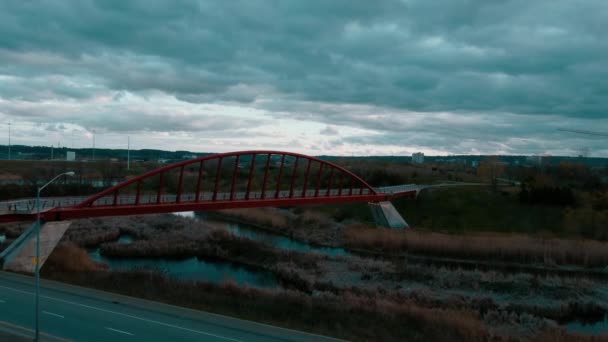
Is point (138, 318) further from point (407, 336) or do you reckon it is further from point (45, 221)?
point (45, 221)

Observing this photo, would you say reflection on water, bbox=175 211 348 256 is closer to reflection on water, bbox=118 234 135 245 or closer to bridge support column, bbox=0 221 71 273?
reflection on water, bbox=118 234 135 245

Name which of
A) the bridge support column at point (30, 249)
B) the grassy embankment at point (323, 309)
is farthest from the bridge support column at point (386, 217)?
the bridge support column at point (30, 249)

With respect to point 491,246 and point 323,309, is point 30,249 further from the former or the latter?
point 491,246

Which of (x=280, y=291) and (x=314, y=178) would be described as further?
(x=314, y=178)

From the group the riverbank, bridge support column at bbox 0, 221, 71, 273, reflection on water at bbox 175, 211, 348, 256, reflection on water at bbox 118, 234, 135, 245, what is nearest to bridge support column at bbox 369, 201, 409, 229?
reflection on water at bbox 175, 211, 348, 256

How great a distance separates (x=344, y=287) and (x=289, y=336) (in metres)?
13.4

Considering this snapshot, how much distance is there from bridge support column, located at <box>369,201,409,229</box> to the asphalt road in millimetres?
36924

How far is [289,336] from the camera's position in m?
18.2

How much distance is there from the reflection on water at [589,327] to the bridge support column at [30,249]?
29.2m

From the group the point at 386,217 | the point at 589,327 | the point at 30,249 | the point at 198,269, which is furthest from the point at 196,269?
the point at 386,217

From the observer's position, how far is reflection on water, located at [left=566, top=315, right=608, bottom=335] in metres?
25.2

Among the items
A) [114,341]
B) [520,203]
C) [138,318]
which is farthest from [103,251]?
[520,203]

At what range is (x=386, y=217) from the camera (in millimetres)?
56188

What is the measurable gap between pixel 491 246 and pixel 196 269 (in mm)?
24835
